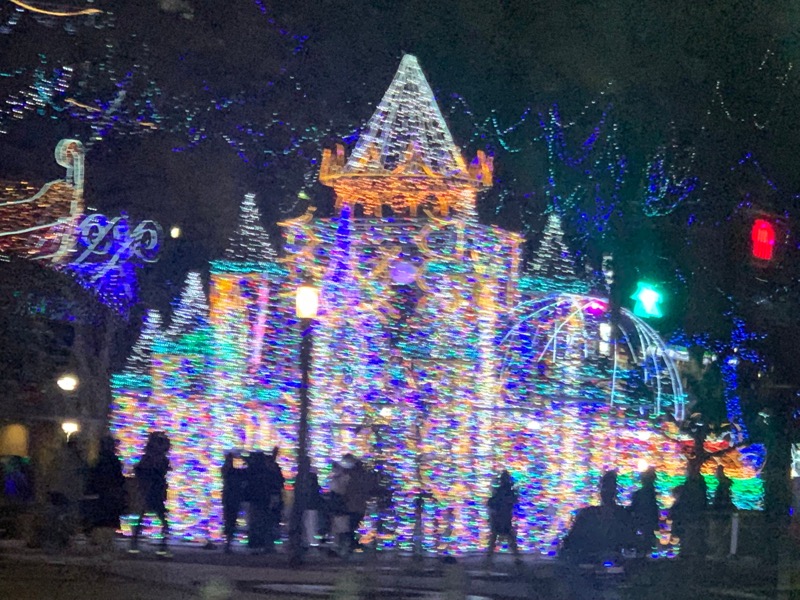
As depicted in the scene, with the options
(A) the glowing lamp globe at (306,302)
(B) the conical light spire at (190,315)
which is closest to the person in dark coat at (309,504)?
(A) the glowing lamp globe at (306,302)

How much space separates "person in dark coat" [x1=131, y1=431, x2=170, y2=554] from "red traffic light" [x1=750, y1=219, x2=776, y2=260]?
8.87 meters

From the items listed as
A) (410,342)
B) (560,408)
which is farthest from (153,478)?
(560,408)

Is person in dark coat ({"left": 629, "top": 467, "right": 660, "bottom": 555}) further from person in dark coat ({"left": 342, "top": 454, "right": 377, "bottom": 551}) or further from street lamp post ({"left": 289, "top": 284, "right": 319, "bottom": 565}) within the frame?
street lamp post ({"left": 289, "top": 284, "right": 319, "bottom": 565})

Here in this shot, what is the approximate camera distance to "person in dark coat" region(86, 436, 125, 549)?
14789 mm

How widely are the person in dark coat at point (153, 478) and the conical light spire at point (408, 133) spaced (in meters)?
5.10

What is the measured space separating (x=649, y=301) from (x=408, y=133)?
17.1 ft

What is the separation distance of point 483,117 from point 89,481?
39.6 ft

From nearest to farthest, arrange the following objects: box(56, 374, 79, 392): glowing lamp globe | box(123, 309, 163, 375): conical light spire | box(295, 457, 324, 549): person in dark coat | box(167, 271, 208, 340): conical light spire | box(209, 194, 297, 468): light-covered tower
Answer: box(295, 457, 324, 549): person in dark coat → box(209, 194, 297, 468): light-covered tower → box(167, 271, 208, 340): conical light spire → box(123, 309, 163, 375): conical light spire → box(56, 374, 79, 392): glowing lamp globe

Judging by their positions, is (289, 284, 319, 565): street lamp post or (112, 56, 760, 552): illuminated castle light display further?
(112, 56, 760, 552): illuminated castle light display

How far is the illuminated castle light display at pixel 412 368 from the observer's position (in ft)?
60.5

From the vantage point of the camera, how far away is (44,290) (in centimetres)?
2805

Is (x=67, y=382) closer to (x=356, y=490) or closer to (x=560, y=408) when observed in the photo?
(x=356, y=490)

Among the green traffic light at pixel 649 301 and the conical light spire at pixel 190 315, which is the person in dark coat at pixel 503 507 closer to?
the green traffic light at pixel 649 301

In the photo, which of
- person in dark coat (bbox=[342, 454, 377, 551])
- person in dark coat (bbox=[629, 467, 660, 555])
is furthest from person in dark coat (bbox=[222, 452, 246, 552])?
person in dark coat (bbox=[629, 467, 660, 555])
